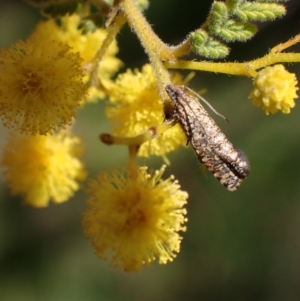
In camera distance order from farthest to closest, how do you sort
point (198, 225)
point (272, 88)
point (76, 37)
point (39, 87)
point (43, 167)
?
point (198, 225)
point (43, 167)
point (76, 37)
point (39, 87)
point (272, 88)

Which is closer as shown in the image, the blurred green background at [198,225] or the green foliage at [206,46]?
the green foliage at [206,46]

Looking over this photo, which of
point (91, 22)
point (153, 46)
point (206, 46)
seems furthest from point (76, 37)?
point (206, 46)

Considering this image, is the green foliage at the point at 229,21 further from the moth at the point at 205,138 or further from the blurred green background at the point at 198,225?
the blurred green background at the point at 198,225

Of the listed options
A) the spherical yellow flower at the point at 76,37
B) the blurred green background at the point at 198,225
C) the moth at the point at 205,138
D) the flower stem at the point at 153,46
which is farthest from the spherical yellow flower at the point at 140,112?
the blurred green background at the point at 198,225

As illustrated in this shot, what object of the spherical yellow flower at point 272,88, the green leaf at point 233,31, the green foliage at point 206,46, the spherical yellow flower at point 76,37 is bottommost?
the spherical yellow flower at point 272,88

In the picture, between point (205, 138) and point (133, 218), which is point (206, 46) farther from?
point (133, 218)

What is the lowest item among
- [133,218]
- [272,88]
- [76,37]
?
A: [133,218]

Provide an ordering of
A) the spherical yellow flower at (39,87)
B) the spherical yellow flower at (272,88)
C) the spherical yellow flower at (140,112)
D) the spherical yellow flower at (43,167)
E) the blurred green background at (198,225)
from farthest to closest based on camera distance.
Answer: the blurred green background at (198,225) → the spherical yellow flower at (43,167) → the spherical yellow flower at (140,112) → the spherical yellow flower at (39,87) → the spherical yellow flower at (272,88)

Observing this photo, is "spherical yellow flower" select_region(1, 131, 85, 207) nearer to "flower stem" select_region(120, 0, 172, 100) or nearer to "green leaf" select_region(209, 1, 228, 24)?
"flower stem" select_region(120, 0, 172, 100)
